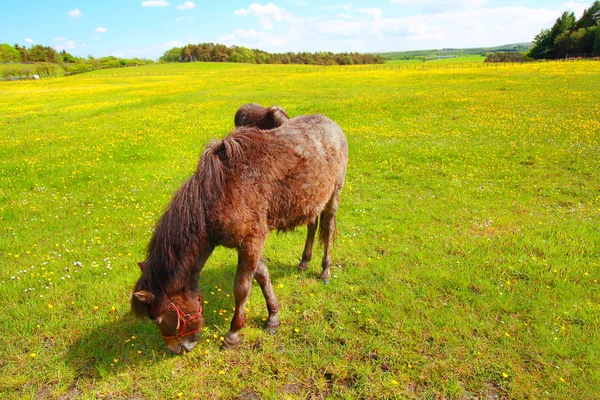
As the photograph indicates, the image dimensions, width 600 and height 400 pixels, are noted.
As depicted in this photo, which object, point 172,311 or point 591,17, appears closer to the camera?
point 172,311

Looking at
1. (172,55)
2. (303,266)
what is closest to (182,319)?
(303,266)

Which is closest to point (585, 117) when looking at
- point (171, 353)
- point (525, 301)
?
point (525, 301)

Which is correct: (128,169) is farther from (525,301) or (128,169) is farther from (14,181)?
(525,301)

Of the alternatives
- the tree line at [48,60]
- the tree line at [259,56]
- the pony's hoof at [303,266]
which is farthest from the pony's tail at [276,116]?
the tree line at [259,56]

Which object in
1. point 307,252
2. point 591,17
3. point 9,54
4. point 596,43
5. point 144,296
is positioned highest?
point 9,54

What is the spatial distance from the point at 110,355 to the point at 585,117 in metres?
23.4

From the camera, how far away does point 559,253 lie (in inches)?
257

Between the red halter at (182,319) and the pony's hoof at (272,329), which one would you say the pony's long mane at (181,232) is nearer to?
the red halter at (182,319)

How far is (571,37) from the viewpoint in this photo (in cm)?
6700

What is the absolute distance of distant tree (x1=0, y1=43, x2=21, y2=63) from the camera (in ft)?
326

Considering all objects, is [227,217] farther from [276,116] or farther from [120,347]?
[276,116]

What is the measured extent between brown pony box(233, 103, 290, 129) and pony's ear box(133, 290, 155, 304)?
3.43m

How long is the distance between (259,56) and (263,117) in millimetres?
122879

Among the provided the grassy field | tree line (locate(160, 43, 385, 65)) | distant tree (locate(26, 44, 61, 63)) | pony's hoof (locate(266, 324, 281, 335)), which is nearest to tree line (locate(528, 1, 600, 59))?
tree line (locate(160, 43, 385, 65))
